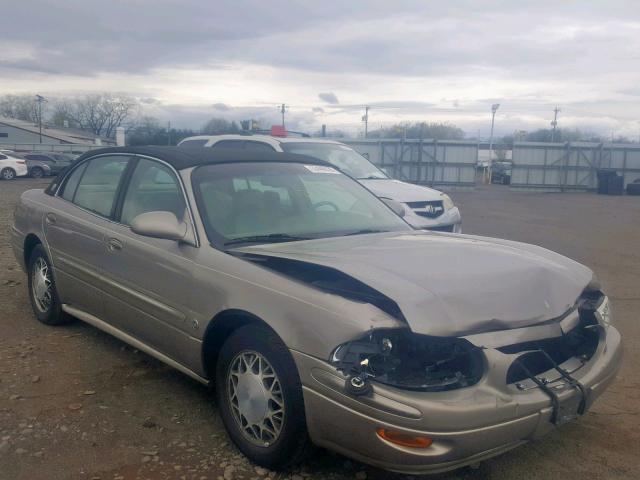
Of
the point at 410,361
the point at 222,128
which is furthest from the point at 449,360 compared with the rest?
the point at 222,128

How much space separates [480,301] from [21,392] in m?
2.97

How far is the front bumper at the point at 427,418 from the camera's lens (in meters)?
2.75

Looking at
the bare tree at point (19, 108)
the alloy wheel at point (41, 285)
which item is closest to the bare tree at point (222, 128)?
the alloy wheel at point (41, 285)

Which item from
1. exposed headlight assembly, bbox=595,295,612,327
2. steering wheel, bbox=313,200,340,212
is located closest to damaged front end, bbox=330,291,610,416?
exposed headlight assembly, bbox=595,295,612,327

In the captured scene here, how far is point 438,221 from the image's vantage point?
8523 millimetres

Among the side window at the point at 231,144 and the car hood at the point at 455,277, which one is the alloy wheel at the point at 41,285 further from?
the side window at the point at 231,144

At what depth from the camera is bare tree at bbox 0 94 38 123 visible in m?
98.6

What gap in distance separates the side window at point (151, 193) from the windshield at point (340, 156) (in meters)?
5.07

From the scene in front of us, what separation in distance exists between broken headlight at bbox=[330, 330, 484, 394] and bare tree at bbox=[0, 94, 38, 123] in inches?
4131

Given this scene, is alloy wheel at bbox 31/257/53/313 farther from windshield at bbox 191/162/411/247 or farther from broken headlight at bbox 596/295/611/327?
broken headlight at bbox 596/295/611/327

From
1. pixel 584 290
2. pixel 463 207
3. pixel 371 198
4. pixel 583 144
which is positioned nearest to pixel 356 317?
pixel 584 290

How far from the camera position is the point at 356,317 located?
2902 mm

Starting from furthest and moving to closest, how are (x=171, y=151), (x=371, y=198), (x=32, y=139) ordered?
1. (x=32, y=139)
2. (x=371, y=198)
3. (x=171, y=151)

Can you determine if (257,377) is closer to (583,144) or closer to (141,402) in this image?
(141,402)
